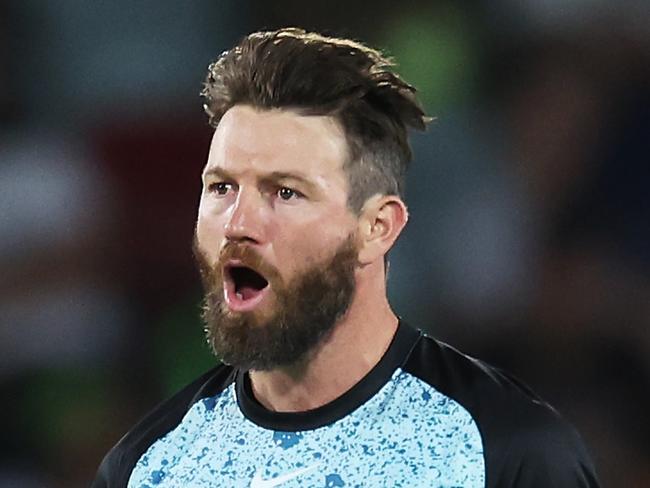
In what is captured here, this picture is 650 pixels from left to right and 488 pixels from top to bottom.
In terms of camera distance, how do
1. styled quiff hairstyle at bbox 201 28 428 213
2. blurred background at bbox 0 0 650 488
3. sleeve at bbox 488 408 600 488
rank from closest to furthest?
sleeve at bbox 488 408 600 488 < styled quiff hairstyle at bbox 201 28 428 213 < blurred background at bbox 0 0 650 488

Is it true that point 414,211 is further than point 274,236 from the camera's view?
Yes

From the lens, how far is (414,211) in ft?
12.1

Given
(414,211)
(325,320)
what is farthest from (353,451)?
(414,211)

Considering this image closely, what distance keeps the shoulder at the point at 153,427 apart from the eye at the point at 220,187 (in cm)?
36

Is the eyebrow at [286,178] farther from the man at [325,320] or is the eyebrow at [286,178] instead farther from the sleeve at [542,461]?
the sleeve at [542,461]

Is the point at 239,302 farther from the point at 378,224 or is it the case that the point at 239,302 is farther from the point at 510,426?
the point at 510,426

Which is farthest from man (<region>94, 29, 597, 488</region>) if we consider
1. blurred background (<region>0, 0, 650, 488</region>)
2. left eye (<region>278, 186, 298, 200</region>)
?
blurred background (<region>0, 0, 650, 488</region>)

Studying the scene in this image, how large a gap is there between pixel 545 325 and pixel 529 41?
0.85 m

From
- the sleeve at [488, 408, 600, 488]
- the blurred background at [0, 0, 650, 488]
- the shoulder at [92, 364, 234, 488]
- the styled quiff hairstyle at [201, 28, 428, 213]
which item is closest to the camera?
the sleeve at [488, 408, 600, 488]

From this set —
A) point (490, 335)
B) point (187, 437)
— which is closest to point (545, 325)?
point (490, 335)

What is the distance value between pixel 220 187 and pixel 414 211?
1.71 meters

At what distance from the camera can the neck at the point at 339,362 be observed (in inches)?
81.2

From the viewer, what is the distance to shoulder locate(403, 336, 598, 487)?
1903 millimetres

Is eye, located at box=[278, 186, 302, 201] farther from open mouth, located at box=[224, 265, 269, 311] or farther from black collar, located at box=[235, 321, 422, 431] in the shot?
black collar, located at box=[235, 321, 422, 431]
